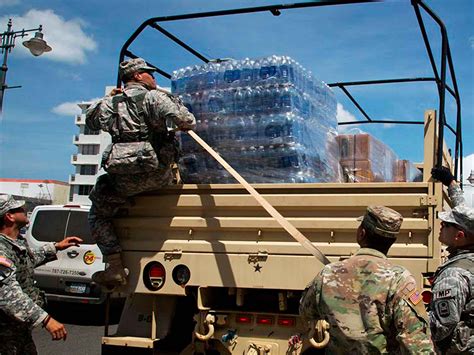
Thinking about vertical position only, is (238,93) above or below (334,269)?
above

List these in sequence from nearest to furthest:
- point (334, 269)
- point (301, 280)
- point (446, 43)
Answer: point (334, 269), point (301, 280), point (446, 43)

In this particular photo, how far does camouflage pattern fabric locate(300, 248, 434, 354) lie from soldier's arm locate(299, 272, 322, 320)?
0.20 ft

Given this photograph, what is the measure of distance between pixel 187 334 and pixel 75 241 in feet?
3.62

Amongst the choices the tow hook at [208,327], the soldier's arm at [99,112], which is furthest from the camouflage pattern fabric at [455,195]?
the soldier's arm at [99,112]

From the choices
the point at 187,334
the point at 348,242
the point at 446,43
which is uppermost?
the point at 446,43

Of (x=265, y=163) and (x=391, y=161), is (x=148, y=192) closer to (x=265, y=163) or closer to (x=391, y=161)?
(x=265, y=163)

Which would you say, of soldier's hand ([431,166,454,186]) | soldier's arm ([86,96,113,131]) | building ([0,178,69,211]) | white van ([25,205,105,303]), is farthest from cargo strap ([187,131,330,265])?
building ([0,178,69,211])

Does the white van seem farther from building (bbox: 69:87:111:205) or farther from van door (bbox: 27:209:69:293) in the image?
building (bbox: 69:87:111:205)

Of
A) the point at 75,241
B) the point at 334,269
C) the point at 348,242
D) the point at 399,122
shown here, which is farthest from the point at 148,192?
the point at 399,122

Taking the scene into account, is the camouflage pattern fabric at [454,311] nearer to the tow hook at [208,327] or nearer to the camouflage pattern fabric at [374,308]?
the camouflage pattern fabric at [374,308]

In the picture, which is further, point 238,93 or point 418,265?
point 238,93

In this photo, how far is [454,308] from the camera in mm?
2943

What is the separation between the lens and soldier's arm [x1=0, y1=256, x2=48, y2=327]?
3479 mm

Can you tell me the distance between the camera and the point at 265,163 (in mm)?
4410
